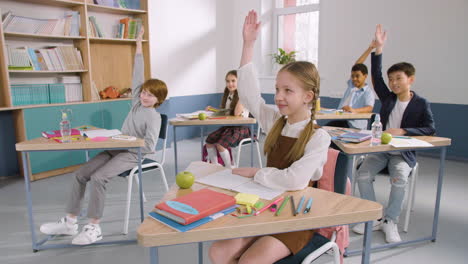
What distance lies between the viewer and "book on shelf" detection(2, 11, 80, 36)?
351 centimetres

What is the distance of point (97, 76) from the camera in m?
4.45

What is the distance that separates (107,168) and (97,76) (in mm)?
2535

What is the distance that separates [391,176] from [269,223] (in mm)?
1729

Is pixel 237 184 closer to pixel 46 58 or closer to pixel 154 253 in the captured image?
pixel 154 253

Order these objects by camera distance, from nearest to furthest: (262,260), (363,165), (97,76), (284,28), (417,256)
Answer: (262,260) < (417,256) < (363,165) < (97,76) < (284,28)

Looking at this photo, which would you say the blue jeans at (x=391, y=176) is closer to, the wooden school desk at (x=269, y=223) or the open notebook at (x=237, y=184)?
the wooden school desk at (x=269, y=223)

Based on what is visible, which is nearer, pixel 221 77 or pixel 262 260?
pixel 262 260

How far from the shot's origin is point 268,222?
1014 mm

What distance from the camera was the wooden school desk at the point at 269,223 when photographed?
934 mm

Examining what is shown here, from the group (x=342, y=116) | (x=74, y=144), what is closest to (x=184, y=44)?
(x=342, y=116)

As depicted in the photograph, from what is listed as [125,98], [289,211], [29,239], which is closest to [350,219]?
[289,211]

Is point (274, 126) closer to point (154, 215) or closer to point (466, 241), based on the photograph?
point (154, 215)

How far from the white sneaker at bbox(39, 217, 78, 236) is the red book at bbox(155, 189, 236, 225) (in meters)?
1.63

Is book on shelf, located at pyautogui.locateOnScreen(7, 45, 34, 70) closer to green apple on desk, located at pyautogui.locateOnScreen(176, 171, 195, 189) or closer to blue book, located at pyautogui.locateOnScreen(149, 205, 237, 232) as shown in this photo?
green apple on desk, located at pyautogui.locateOnScreen(176, 171, 195, 189)
